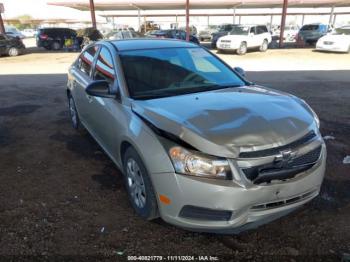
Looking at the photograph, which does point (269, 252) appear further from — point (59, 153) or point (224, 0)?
point (224, 0)

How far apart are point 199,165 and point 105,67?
2081mm

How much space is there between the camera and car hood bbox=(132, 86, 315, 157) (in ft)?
8.68

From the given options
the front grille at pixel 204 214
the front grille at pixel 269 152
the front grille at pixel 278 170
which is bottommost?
the front grille at pixel 204 214

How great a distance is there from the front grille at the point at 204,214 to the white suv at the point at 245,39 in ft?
62.8

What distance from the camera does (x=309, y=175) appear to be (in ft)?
9.37

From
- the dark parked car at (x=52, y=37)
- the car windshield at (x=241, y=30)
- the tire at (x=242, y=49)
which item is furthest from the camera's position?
the dark parked car at (x=52, y=37)

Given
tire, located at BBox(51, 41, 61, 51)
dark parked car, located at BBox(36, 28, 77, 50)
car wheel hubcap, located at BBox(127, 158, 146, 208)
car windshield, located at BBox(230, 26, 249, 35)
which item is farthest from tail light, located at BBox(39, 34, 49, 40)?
car wheel hubcap, located at BBox(127, 158, 146, 208)

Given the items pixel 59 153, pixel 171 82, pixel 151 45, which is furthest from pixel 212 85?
pixel 59 153

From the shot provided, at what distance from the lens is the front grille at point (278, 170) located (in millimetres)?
2607

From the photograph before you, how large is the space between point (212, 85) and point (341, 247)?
2022mm

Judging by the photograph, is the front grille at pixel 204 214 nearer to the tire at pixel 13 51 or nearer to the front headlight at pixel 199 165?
the front headlight at pixel 199 165

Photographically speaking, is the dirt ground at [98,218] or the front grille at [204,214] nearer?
the front grille at [204,214]

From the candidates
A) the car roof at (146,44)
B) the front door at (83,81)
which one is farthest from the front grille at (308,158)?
the front door at (83,81)

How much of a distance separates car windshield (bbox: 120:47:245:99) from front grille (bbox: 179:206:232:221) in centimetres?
126
